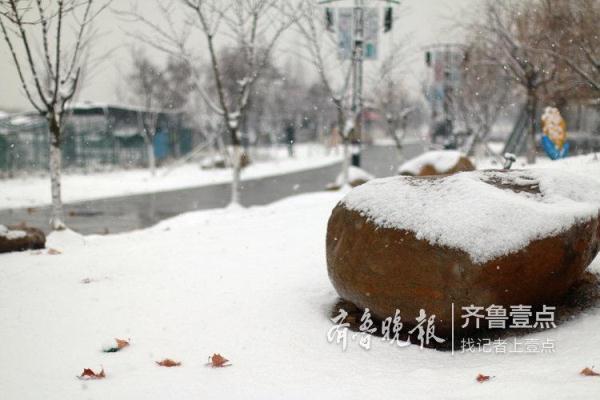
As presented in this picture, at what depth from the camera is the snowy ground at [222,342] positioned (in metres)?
3.57

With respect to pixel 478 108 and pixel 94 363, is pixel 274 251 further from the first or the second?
pixel 478 108

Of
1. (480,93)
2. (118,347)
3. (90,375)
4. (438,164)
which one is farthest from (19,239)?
(480,93)

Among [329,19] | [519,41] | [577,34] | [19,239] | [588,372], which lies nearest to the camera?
[588,372]

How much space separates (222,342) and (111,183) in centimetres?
2006

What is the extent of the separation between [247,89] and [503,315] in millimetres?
10893

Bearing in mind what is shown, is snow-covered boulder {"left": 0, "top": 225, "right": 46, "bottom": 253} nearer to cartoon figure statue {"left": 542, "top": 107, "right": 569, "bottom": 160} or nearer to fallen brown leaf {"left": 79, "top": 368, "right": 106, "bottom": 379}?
fallen brown leaf {"left": 79, "top": 368, "right": 106, "bottom": 379}

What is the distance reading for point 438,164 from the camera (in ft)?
41.7

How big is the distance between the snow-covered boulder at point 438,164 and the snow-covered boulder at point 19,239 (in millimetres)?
8125


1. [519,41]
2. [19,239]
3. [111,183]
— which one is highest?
[519,41]

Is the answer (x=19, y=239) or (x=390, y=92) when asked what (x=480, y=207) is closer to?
(x=19, y=239)

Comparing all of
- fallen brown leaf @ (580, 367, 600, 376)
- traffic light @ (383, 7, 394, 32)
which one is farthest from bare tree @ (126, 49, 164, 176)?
fallen brown leaf @ (580, 367, 600, 376)

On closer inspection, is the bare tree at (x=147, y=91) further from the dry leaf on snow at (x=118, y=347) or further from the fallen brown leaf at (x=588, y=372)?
the fallen brown leaf at (x=588, y=372)

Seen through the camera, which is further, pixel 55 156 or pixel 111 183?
pixel 111 183

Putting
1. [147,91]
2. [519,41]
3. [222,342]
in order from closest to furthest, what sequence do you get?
[222,342], [519,41], [147,91]
